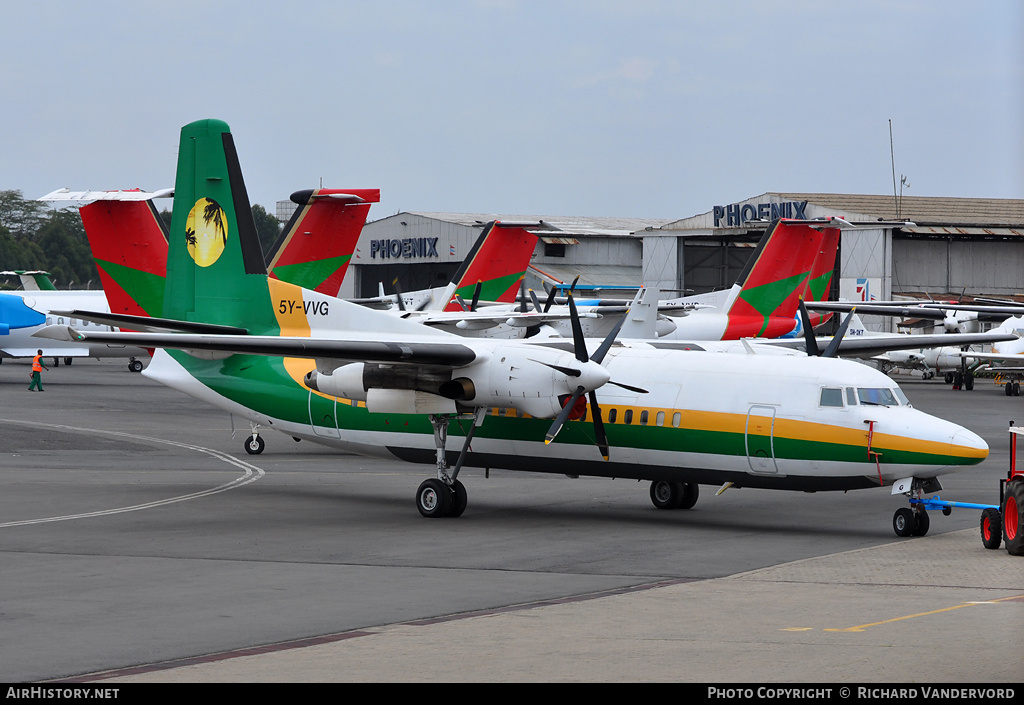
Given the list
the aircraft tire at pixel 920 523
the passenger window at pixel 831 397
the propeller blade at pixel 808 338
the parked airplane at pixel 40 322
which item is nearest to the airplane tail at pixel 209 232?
Answer: the propeller blade at pixel 808 338

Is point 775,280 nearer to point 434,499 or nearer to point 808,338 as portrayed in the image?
point 808,338

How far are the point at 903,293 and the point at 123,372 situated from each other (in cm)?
5000

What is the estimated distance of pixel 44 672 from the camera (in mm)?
10070

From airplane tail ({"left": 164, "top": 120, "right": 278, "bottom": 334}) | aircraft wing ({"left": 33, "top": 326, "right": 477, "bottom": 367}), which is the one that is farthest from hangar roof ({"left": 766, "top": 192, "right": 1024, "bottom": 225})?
aircraft wing ({"left": 33, "top": 326, "right": 477, "bottom": 367})

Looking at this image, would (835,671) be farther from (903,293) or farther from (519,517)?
(903,293)

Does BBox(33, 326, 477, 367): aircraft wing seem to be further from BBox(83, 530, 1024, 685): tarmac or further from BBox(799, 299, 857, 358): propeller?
BBox(799, 299, 857, 358): propeller

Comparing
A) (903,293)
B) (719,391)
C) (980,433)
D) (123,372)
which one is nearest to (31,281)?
(123,372)

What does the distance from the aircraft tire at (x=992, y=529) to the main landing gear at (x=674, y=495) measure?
19.9 ft

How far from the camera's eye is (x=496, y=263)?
49.8 m

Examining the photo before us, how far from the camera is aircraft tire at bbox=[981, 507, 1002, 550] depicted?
17.2 m

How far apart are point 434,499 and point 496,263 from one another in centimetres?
2935

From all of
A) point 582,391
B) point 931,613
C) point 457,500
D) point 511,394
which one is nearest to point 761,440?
point 582,391

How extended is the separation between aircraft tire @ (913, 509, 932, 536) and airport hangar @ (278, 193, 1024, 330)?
176 ft

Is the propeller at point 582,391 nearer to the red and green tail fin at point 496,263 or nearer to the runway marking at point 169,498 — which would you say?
the runway marking at point 169,498
